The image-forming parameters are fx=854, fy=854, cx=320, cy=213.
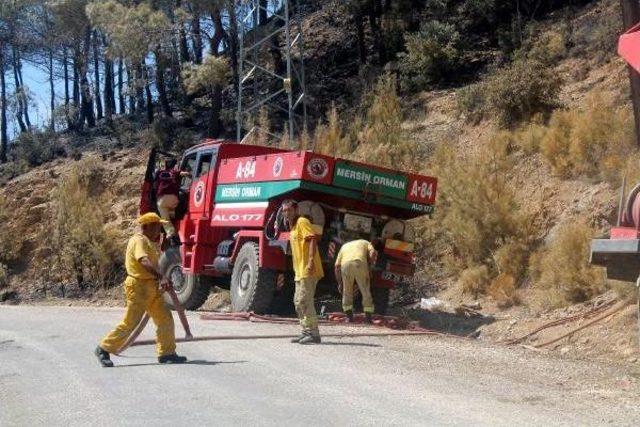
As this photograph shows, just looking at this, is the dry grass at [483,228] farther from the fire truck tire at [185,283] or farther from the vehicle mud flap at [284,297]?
the fire truck tire at [185,283]

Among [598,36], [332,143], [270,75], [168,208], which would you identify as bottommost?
[168,208]

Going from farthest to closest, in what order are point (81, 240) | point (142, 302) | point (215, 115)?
point (215, 115) < point (81, 240) < point (142, 302)

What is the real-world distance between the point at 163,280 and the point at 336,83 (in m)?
22.8

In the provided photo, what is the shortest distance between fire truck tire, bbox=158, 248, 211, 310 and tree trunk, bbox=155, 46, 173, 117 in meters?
15.1

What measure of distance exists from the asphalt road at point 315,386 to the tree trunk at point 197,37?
67.8 ft

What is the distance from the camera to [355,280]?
13234 millimetres

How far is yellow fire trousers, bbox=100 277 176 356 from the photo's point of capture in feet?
30.0

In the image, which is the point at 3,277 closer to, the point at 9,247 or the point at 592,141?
the point at 9,247

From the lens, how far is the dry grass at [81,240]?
86.1ft

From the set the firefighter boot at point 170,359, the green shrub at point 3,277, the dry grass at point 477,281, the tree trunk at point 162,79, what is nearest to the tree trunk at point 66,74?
the tree trunk at point 162,79


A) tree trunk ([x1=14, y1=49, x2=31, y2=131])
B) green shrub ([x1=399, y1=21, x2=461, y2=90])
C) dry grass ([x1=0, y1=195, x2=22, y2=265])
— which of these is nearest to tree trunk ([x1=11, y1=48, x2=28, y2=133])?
tree trunk ([x1=14, y1=49, x2=31, y2=131])

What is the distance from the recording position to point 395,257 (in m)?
14.4

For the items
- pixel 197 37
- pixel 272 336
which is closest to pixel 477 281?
pixel 272 336

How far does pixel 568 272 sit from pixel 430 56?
14.4m
